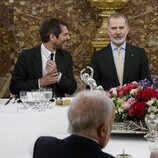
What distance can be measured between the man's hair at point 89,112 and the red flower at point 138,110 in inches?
41.3

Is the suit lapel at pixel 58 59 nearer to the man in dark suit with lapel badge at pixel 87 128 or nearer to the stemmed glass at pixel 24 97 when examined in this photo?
the stemmed glass at pixel 24 97

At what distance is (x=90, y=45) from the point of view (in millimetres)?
7832

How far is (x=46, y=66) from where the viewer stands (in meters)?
5.12

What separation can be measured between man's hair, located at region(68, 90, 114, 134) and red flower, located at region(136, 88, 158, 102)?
108 centimetres

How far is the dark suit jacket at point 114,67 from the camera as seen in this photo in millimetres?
5438

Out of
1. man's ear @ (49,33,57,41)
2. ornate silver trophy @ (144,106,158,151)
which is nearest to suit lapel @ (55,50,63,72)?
man's ear @ (49,33,57,41)

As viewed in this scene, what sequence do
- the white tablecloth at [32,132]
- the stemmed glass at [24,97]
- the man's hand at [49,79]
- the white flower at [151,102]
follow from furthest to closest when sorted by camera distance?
the man's hand at [49,79] < the stemmed glass at [24,97] < the white flower at [151,102] < the white tablecloth at [32,132]

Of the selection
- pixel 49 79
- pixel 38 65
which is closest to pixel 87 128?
pixel 49 79

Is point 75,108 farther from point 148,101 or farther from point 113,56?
point 113,56

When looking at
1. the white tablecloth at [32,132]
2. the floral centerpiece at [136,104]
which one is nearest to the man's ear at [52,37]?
the white tablecloth at [32,132]

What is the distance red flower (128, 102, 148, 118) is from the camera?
11.1 ft

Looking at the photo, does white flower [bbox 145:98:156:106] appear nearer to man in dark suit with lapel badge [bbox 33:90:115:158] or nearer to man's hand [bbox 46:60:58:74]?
man in dark suit with lapel badge [bbox 33:90:115:158]

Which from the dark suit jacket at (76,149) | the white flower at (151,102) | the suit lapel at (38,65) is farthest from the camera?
the suit lapel at (38,65)

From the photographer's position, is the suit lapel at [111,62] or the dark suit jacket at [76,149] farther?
the suit lapel at [111,62]
